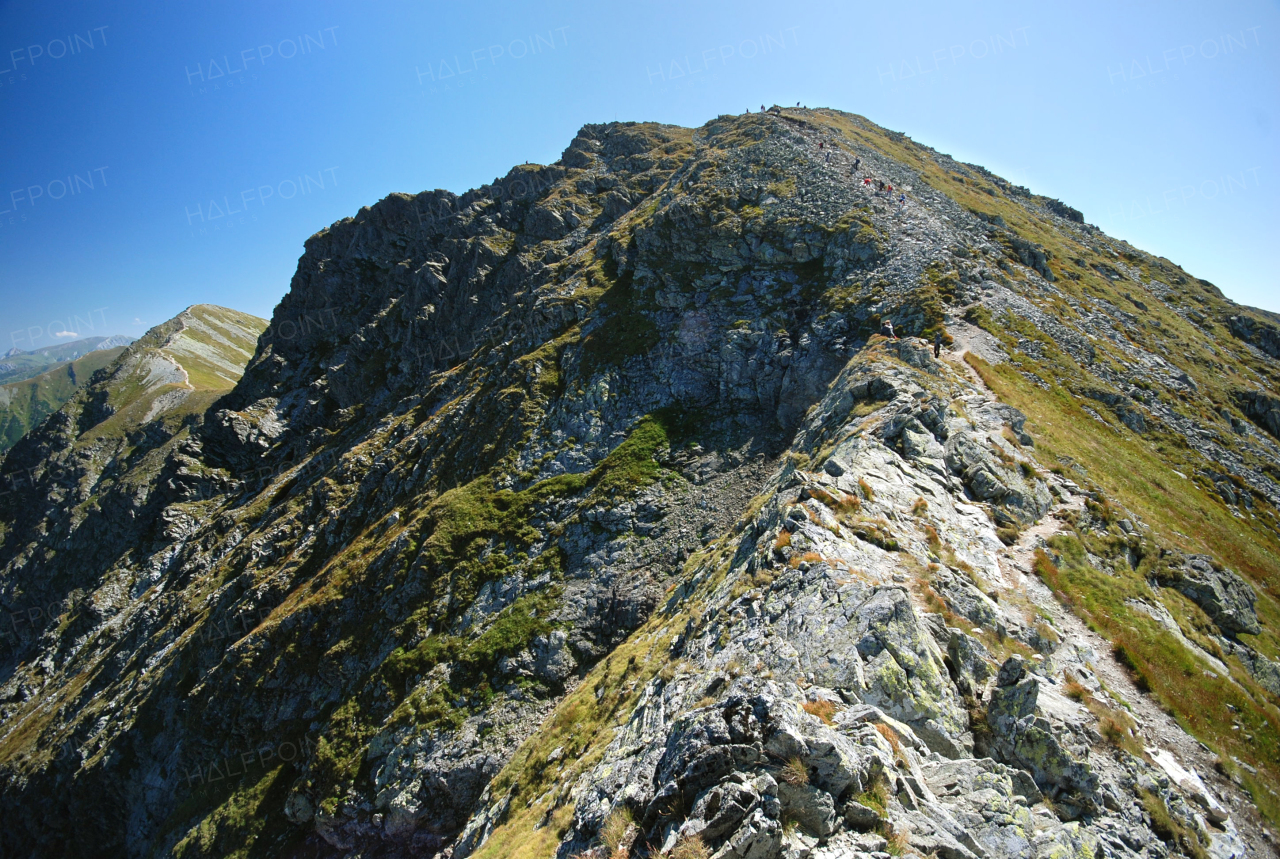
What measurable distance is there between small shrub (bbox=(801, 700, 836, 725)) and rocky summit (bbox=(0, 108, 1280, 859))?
8 centimetres

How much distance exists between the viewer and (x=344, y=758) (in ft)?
96.0

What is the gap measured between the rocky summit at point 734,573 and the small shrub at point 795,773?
0.08 metres

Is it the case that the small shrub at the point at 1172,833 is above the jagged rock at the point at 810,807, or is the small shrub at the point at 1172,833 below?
below

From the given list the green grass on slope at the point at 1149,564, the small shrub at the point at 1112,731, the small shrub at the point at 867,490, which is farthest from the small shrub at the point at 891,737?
the small shrub at the point at 867,490

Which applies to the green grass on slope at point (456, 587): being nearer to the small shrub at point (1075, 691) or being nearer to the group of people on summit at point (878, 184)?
the small shrub at point (1075, 691)

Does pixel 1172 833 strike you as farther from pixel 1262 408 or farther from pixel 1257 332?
pixel 1257 332

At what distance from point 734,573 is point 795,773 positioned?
12246mm

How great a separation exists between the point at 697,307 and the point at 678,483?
20660 mm

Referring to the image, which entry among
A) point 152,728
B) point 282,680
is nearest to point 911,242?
point 282,680

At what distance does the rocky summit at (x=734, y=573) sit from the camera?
34.8 ft

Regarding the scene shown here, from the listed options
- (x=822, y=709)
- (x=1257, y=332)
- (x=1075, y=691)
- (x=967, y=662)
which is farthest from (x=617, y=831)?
(x=1257, y=332)

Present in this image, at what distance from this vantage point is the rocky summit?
10602 mm

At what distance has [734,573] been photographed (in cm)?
2017

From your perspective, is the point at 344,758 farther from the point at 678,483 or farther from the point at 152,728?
the point at 152,728
